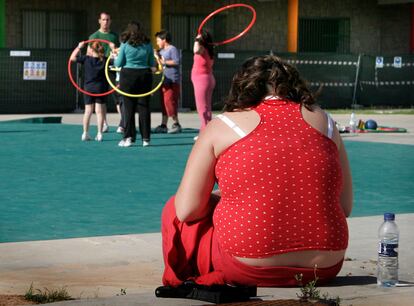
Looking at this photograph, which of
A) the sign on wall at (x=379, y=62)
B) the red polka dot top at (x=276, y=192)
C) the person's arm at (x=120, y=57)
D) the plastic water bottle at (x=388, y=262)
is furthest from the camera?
the sign on wall at (x=379, y=62)

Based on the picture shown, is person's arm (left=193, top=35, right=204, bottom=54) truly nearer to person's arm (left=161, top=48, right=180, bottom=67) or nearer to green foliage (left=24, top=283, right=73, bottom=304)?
person's arm (left=161, top=48, right=180, bottom=67)

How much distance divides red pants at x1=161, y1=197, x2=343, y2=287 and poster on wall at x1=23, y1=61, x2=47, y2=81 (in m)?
22.8

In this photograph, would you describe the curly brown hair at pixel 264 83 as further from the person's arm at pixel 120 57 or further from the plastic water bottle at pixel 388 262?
the person's arm at pixel 120 57

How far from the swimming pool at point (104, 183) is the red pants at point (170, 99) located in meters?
1.75

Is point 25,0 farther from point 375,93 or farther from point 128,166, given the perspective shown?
point 128,166

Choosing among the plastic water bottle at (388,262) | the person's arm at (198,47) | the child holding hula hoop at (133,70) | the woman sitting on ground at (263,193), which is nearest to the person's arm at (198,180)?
the woman sitting on ground at (263,193)

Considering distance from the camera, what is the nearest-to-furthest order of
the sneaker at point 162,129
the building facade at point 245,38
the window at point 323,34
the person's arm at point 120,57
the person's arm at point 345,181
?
the person's arm at point 345,181 → the person's arm at point 120,57 → the sneaker at point 162,129 → the building facade at point 245,38 → the window at point 323,34

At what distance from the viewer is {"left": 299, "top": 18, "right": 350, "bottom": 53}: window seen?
3944 cm

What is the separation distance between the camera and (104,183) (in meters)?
13.3

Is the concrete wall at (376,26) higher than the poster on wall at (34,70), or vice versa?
the concrete wall at (376,26)

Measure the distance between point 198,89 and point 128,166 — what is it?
14.5 feet

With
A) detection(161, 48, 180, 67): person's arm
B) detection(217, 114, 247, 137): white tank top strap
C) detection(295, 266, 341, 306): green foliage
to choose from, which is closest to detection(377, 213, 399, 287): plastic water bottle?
detection(295, 266, 341, 306): green foliage

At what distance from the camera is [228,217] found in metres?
6.22

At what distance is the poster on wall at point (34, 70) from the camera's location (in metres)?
28.9
